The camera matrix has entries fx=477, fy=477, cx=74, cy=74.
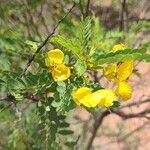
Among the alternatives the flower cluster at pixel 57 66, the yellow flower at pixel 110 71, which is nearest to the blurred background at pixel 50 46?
the flower cluster at pixel 57 66

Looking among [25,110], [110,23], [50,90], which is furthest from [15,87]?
[110,23]

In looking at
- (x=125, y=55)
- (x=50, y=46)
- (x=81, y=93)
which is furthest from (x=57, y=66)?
(x=50, y=46)

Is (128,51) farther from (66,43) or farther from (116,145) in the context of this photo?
(116,145)

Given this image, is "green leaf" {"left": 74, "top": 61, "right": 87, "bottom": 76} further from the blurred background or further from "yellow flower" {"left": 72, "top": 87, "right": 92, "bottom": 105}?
the blurred background

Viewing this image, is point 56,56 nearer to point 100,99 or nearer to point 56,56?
point 56,56

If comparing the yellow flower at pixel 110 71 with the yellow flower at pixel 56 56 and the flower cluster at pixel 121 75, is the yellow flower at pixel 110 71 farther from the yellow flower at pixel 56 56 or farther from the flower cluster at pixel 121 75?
the yellow flower at pixel 56 56

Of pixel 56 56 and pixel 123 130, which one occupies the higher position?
pixel 123 130
